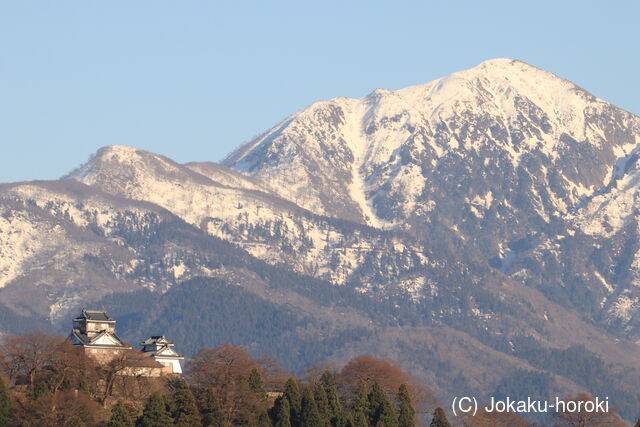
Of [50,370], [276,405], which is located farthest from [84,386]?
[276,405]

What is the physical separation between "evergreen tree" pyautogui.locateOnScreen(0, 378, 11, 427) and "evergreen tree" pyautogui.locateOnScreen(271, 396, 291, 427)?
27575 millimetres

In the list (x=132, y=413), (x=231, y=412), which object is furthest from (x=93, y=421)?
(x=231, y=412)

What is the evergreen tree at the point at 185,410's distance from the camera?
188250 mm

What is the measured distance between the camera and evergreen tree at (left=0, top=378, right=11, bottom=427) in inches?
7205

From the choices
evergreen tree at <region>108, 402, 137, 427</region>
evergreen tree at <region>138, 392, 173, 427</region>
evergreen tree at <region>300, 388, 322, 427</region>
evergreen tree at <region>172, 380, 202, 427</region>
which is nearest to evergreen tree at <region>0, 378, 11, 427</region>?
evergreen tree at <region>108, 402, 137, 427</region>

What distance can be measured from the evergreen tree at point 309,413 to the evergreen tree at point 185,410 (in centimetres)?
1097

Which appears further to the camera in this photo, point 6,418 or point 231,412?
point 231,412

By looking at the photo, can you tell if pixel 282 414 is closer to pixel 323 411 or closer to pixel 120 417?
pixel 323 411

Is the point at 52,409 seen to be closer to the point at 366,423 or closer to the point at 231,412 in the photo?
Answer: the point at 231,412

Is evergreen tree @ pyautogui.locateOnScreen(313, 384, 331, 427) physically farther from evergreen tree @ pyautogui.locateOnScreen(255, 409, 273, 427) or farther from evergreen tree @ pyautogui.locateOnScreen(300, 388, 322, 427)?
evergreen tree @ pyautogui.locateOnScreen(255, 409, 273, 427)

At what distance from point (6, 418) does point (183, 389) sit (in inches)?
739

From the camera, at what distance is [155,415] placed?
186m

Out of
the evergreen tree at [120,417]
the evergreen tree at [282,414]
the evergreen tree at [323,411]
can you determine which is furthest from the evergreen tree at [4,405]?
the evergreen tree at [323,411]

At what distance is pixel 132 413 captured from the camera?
189500mm
